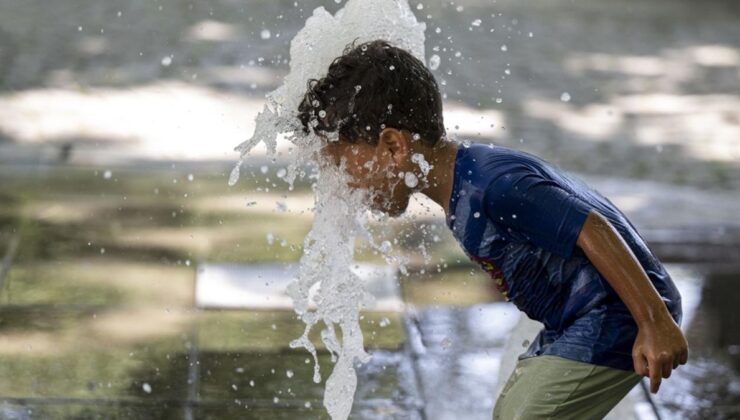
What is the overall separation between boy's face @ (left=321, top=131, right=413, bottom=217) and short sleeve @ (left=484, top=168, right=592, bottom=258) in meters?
0.27

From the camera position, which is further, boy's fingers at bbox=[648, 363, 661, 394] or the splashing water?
the splashing water

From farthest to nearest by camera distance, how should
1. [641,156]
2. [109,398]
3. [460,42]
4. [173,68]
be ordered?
[460,42]
[173,68]
[641,156]
[109,398]

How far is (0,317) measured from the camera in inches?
191

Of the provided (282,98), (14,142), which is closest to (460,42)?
(14,142)

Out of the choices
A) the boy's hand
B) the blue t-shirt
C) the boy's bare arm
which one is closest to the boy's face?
the blue t-shirt

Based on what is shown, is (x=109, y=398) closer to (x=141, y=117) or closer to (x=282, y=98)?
(x=282, y=98)

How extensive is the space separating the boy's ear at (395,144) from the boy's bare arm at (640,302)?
1.59 feet

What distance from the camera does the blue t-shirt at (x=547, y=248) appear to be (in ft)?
9.10

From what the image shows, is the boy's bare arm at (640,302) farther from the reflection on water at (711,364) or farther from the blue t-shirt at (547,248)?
the reflection on water at (711,364)

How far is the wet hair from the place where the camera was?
2959mm

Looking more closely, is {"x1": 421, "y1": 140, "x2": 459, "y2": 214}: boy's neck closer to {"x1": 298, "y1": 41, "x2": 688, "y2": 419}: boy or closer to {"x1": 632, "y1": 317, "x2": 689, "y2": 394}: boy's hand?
{"x1": 298, "y1": 41, "x2": 688, "y2": 419}: boy

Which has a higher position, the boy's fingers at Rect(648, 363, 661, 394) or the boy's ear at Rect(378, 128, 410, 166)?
the boy's ear at Rect(378, 128, 410, 166)

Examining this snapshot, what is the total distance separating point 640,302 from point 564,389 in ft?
1.04

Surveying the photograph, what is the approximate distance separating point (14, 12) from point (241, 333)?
20.4ft
